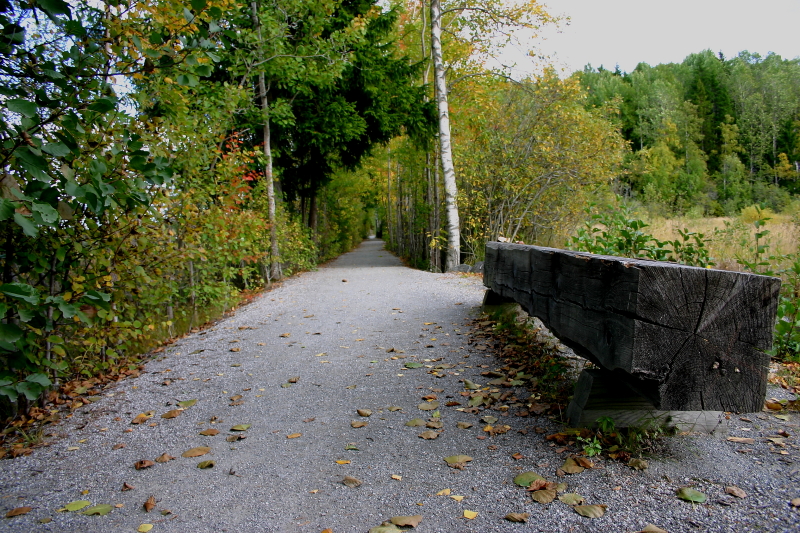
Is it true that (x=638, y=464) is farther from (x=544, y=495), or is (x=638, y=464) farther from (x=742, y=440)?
(x=742, y=440)

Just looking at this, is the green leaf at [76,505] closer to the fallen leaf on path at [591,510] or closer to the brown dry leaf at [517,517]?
the brown dry leaf at [517,517]

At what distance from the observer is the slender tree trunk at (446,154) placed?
13.0m

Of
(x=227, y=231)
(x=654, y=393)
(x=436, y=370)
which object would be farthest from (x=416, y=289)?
(x=654, y=393)

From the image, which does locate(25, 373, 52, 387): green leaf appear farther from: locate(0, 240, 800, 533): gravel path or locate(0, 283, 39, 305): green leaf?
locate(0, 283, 39, 305): green leaf

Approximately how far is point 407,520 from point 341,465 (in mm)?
727

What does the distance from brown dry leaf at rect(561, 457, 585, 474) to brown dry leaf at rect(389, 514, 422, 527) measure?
32.7 inches

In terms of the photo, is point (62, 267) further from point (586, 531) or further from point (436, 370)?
point (586, 531)

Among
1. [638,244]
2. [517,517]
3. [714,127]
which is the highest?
[714,127]

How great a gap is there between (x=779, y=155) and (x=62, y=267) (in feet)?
168

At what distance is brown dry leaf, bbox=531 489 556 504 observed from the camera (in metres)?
2.28

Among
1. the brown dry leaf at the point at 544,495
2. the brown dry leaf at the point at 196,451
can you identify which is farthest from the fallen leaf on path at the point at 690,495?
the brown dry leaf at the point at 196,451

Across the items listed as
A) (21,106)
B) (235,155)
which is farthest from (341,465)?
(235,155)

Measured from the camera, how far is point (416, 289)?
9633mm

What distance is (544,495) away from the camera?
2.32 metres
